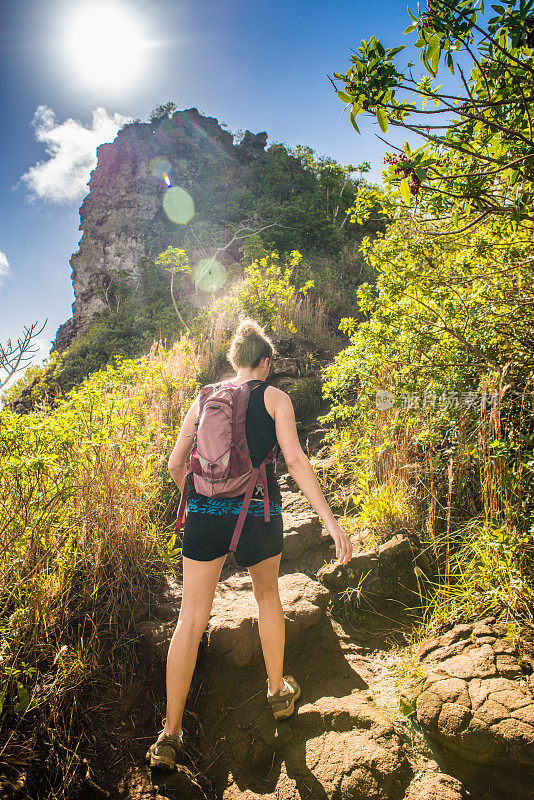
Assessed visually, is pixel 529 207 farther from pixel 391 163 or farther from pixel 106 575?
pixel 106 575

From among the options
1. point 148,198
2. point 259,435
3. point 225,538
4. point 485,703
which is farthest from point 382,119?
point 148,198

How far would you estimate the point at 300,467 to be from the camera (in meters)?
2.07

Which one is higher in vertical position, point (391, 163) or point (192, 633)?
point (391, 163)

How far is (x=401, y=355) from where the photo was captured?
12.3 feet

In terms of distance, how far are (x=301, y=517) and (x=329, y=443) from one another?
5.18 ft

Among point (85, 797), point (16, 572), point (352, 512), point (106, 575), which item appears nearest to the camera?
point (85, 797)

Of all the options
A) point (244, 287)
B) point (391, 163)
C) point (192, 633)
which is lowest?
point (192, 633)

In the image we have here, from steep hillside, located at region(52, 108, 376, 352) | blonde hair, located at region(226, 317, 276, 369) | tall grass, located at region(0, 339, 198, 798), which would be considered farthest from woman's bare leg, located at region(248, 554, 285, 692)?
steep hillside, located at region(52, 108, 376, 352)

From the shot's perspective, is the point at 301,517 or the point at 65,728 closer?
the point at 65,728

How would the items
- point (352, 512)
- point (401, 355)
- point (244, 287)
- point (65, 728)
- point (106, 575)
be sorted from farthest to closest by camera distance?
point (244, 287) → point (352, 512) → point (401, 355) → point (106, 575) → point (65, 728)

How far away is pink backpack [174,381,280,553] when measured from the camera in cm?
205

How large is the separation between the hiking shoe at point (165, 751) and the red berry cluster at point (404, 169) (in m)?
2.89

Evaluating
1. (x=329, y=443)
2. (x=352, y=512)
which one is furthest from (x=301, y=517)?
(x=329, y=443)

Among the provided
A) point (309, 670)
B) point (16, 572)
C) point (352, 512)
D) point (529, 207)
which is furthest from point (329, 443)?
point (16, 572)
